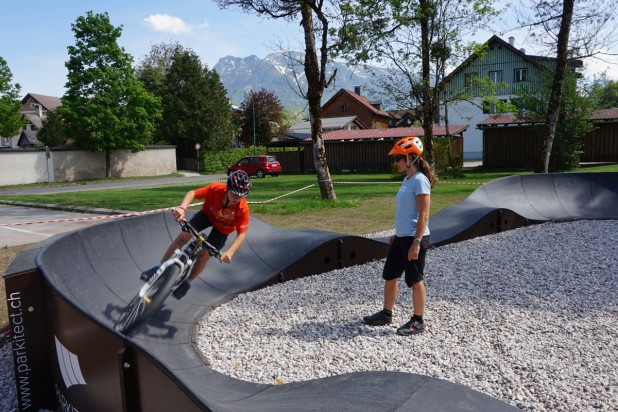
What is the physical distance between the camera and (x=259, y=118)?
6719 cm

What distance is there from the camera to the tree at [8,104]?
4444 centimetres

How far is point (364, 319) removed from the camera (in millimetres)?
5309

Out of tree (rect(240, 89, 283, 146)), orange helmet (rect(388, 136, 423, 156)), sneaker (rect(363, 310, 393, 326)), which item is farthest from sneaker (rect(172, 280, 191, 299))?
tree (rect(240, 89, 283, 146))

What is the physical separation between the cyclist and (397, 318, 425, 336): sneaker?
190 cm

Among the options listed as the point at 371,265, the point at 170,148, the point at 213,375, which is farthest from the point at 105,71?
the point at 213,375

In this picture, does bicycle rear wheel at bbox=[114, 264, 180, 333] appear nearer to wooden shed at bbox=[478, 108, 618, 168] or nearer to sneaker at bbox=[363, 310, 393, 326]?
sneaker at bbox=[363, 310, 393, 326]

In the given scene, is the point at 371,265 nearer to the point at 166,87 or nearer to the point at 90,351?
the point at 90,351

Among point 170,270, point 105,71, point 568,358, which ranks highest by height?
point 105,71

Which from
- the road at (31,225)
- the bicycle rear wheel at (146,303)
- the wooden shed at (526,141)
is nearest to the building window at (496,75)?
the wooden shed at (526,141)

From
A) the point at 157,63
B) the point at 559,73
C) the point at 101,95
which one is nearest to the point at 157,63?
the point at 157,63

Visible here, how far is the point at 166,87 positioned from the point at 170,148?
11889 millimetres

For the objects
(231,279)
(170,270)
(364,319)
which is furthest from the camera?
(231,279)

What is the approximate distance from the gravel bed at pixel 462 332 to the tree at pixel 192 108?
5001 centimetres

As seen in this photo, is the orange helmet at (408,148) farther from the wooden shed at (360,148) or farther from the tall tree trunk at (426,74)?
the wooden shed at (360,148)
